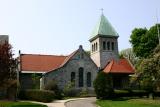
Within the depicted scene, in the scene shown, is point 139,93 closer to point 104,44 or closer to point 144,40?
point 104,44

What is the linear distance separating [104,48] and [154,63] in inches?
855

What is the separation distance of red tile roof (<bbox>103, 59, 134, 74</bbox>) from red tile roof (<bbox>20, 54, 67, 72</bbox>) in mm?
7723

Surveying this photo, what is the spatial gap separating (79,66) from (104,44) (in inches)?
380

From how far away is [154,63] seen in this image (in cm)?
3784

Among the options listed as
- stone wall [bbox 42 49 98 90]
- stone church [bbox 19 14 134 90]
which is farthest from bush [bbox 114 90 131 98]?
stone wall [bbox 42 49 98 90]

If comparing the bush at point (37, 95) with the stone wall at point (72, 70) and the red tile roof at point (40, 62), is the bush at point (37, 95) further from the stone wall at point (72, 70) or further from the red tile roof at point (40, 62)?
the red tile roof at point (40, 62)

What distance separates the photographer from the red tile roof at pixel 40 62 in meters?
52.0

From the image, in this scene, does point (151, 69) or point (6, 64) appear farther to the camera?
point (151, 69)

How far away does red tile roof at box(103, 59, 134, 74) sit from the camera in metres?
52.3

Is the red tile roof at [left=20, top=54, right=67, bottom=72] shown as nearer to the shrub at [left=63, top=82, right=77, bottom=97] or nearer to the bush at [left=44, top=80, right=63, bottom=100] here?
the shrub at [left=63, top=82, right=77, bottom=97]

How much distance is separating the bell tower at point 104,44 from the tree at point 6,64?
2606cm

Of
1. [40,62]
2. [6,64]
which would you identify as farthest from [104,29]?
[6,64]

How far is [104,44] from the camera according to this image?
59.4 metres

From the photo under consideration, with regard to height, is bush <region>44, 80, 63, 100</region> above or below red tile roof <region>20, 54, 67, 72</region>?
below
